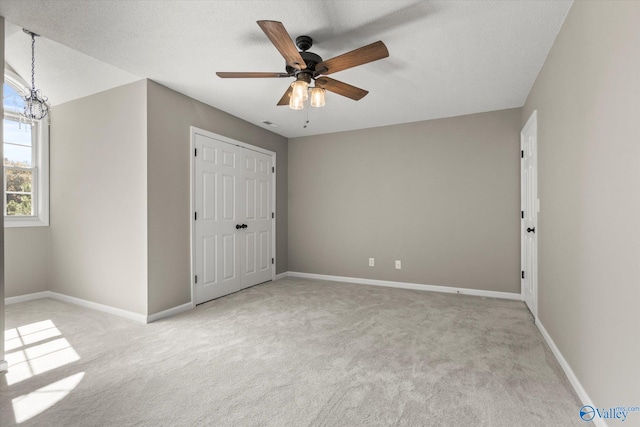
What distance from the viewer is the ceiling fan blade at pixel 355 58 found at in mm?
2010

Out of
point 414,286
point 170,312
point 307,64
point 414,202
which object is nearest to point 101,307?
point 170,312

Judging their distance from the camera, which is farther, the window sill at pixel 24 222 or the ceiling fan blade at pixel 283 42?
the window sill at pixel 24 222

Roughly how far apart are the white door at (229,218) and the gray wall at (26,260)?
7.32ft

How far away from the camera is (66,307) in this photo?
378 cm

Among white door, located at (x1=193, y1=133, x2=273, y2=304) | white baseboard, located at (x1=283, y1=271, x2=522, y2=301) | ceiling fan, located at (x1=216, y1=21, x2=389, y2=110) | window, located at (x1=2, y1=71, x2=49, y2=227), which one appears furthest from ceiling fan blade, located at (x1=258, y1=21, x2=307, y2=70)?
window, located at (x1=2, y1=71, x2=49, y2=227)

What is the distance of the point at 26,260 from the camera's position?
4.07m

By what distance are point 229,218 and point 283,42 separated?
285 centimetres

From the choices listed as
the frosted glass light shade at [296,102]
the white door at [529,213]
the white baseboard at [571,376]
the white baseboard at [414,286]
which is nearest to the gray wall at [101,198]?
the frosted glass light shade at [296,102]

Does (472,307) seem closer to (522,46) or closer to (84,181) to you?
(522,46)

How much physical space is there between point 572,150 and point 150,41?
322cm

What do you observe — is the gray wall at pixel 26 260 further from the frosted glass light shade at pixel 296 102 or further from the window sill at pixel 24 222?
the frosted glass light shade at pixel 296 102

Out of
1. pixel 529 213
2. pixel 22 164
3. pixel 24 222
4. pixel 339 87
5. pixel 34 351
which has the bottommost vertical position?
pixel 34 351

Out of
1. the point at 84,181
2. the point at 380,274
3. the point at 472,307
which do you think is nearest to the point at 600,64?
the point at 472,307

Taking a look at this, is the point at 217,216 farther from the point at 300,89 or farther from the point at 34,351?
the point at 300,89
